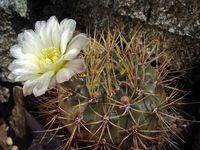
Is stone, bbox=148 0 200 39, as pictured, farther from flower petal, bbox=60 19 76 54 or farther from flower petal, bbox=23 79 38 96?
flower petal, bbox=23 79 38 96

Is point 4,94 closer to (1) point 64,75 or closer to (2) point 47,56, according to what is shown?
(2) point 47,56

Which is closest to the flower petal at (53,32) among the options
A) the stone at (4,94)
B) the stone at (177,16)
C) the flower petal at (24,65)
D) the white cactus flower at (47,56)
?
the white cactus flower at (47,56)

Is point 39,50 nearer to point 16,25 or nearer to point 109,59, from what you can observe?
point 109,59

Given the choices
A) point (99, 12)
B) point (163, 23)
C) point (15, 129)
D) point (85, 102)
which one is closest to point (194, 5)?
point (163, 23)

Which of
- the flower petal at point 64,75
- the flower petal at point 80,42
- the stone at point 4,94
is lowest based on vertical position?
the stone at point 4,94

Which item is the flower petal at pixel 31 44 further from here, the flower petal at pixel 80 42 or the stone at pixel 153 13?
the stone at pixel 153 13

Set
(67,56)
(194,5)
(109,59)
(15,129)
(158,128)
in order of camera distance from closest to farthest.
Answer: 1. (67,56)
2. (109,59)
3. (158,128)
4. (194,5)
5. (15,129)

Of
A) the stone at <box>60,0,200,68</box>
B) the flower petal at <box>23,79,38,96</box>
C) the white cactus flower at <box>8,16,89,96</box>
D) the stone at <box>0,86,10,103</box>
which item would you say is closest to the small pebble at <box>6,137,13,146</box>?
the stone at <box>0,86,10,103</box>
